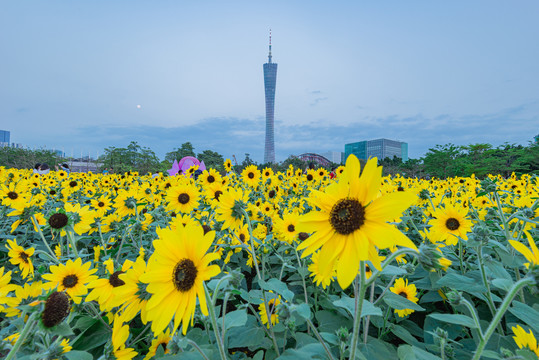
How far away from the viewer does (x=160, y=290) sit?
1.06 metres

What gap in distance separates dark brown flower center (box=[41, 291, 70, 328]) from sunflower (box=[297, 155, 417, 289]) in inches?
38.7

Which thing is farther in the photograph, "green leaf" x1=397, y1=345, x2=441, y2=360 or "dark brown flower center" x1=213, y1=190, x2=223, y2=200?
"dark brown flower center" x1=213, y1=190, x2=223, y2=200

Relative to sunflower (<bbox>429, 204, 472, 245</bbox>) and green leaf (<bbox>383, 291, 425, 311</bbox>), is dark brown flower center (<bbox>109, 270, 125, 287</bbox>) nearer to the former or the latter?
green leaf (<bbox>383, 291, 425, 311</bbox>)

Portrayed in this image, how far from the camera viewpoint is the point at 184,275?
105 centimetres

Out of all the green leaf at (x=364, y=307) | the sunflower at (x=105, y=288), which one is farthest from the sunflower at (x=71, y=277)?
the green leaf at (x=364, y=307)

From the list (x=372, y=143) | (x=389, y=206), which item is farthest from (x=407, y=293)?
(x=372, y=143)

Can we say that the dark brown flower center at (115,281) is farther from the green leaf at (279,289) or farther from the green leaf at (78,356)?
the green leaf at (279,289)

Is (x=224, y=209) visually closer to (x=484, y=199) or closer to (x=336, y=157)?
(x=484, y=199)

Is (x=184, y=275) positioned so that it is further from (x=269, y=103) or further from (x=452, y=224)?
(x=269, y=103)

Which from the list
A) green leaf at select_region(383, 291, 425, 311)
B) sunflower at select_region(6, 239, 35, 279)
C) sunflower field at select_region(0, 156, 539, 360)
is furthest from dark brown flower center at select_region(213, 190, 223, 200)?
green leaf at select_region(383, 291, 425, 311)

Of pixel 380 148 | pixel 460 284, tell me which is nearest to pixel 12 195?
pixel 460 284

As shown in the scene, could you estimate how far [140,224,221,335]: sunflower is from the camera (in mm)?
1026

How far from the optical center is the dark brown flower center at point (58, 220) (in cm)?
216

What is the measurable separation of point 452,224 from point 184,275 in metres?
2.10
